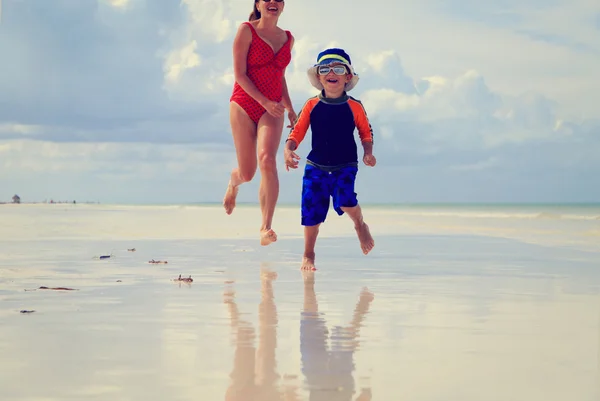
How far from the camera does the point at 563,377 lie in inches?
128

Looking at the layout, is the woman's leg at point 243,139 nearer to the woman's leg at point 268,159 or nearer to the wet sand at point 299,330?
the woman's leg at point 268,159

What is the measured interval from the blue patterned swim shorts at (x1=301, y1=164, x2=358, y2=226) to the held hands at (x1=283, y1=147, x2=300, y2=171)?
0.77ft

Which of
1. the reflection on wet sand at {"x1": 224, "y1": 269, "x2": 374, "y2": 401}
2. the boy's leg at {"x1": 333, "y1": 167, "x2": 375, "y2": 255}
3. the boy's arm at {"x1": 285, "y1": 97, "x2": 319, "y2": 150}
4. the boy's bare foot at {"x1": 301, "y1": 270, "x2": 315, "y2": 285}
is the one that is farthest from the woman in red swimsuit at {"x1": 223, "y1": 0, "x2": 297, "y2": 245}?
the reflection on wet sand at {"x1": 224, "y1": 269, "x2": 374, "y2": 401}

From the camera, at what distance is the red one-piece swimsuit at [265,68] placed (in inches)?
289

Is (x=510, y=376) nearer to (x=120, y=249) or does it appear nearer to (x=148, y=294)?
(x=148, y=294)

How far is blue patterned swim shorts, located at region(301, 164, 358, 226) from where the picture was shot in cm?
712

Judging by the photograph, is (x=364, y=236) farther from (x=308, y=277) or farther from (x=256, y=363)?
(x=256, y=363)

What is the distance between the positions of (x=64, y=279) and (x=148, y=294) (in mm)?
1118

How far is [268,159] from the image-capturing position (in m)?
7.37

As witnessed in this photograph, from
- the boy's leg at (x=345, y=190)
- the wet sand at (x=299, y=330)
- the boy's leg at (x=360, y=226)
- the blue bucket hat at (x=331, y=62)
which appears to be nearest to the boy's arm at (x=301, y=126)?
the blue bucket hat at (x=331, y=62)

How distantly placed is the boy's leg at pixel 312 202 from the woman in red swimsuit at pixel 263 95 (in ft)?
1.02

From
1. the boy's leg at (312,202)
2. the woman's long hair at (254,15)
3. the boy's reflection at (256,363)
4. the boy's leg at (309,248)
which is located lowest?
the boy's reflection at (256,363)

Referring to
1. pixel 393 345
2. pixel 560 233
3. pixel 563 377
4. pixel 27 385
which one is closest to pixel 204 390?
pixel 27 385

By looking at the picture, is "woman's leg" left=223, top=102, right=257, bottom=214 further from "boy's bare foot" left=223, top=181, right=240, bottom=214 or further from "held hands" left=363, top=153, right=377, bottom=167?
"held hands" left=363, top=153, right=377, bottom=167
